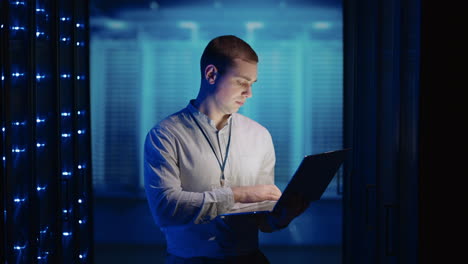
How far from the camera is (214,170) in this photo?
184cm

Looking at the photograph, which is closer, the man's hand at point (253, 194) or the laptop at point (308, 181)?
the laptop at point (308, 181)

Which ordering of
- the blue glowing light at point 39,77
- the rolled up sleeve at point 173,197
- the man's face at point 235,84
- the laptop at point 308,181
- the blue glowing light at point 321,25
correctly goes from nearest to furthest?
the laptop at point 308,181 → the rolled up sleeve at point 173,197 → the man's face at point 235,84 → the blue glowing light at point 39,77 → the blue glowing light at point 321,25

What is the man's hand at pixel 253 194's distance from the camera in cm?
174

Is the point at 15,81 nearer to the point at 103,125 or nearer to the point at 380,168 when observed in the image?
the point at 380,168

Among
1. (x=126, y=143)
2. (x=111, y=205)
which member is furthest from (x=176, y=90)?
(x=111, y=205)

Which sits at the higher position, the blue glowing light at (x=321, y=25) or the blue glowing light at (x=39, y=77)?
the blue glowing light at (x=321, y=25)

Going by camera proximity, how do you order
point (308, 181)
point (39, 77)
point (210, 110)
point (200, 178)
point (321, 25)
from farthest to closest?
point (321, 25)
point (39, 77)
point (210, 110)
point (200, 178)
point (308, 181)

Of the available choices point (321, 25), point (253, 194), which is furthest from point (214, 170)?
point (321, 25)

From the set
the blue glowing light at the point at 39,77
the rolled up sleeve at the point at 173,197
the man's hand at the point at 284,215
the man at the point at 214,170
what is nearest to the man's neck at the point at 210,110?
the man at the point at 214,170

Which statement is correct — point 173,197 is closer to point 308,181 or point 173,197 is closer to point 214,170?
point 214,170

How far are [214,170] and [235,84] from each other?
339 millimetres

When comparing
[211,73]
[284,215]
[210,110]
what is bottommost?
[284,215]

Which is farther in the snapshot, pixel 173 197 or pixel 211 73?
pixel 211 73

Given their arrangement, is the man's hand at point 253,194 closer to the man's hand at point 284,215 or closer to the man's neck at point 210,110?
the man's hand at point 284,215
